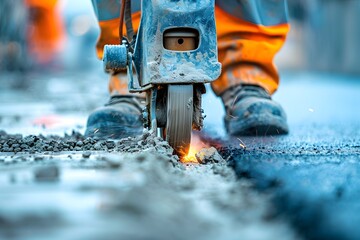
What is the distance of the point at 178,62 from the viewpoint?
2.70 m

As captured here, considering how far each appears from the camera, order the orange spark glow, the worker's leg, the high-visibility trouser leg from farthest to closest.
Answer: the worker's leg, the high-visibility trouser leg, the orange spark glow

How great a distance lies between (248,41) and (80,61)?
15.8 metres

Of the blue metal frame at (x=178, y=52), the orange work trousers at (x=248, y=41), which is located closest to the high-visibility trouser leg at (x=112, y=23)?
the orange work trousers at (x=248, y=41)

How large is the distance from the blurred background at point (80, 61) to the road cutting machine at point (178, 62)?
69.4 inches

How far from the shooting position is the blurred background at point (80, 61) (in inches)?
221

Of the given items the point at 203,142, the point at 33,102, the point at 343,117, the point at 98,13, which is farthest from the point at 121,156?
the point at 33,102

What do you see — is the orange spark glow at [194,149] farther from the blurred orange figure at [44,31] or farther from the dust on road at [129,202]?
the blurred orange figure at [44,31]

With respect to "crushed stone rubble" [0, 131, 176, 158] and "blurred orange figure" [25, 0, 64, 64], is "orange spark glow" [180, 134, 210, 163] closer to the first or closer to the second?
"crushed stone rubble" [0, 131, 176, 158]

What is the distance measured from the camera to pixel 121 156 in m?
2.52

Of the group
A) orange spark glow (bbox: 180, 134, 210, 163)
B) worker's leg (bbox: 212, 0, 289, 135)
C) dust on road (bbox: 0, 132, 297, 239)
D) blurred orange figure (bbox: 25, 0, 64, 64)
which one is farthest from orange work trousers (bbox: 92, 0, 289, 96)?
blurred orange figure (bbox: 25, 0, 64, 64)

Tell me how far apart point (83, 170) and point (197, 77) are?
66 centimetres

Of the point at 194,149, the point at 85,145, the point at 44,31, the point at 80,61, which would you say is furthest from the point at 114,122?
the point at 80,61

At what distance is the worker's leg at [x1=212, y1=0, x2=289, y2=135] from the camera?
149 inches

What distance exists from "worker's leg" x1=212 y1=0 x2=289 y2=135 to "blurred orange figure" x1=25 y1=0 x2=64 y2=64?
10.9 m
